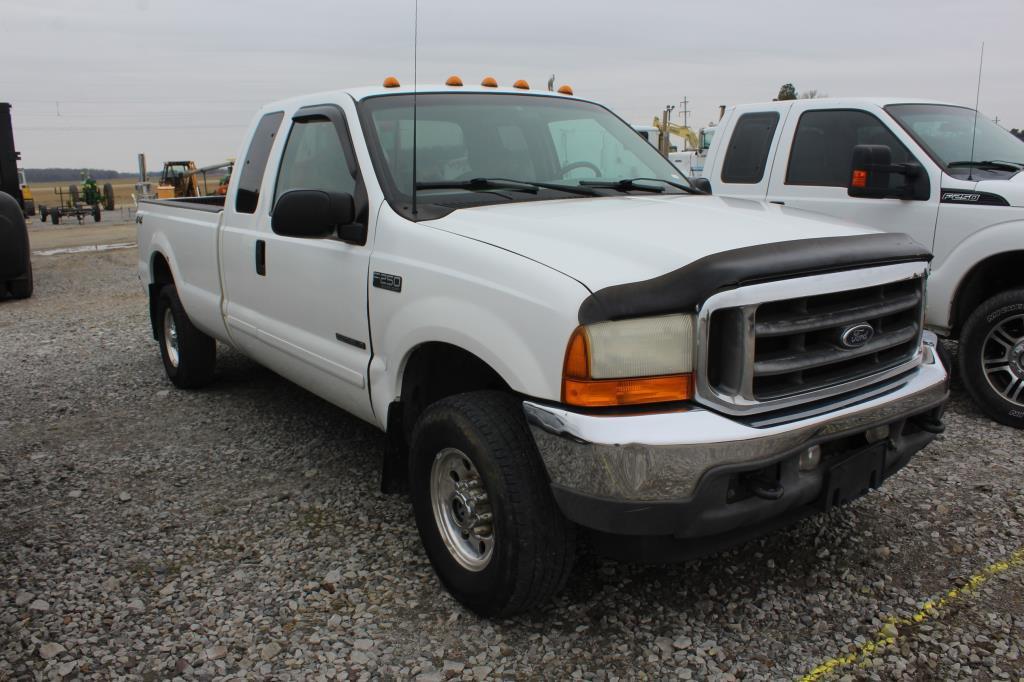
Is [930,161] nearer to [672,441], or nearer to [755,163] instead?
[755,163]

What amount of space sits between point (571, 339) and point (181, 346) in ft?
13.8

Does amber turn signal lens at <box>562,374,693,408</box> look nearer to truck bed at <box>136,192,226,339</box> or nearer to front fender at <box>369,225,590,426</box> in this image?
front fender at <box>369,225,590,426</box>

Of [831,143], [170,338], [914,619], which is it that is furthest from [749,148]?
[170,338]

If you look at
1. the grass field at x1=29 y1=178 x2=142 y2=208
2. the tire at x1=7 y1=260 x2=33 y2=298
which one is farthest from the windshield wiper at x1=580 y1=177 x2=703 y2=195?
the grass field at x1=29 y1=178 x2=142 y2=208

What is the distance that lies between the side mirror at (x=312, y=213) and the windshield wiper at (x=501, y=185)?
0.33 meters

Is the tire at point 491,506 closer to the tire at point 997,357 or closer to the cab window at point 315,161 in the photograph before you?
the cab window at point 315,161

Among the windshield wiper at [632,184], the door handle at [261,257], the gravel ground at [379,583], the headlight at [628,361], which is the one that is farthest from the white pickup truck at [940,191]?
the headlight at [628,361]

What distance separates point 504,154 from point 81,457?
3024 millimetres

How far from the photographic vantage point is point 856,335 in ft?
9.15

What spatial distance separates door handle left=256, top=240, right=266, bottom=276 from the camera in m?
4.33

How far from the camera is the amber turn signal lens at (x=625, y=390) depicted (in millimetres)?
2479

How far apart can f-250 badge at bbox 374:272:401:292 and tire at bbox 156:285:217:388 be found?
294cm

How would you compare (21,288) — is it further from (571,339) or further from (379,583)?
(571,339)

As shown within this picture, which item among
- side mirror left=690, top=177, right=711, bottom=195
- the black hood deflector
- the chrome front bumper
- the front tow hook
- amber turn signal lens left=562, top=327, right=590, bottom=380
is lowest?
the front tow hook
